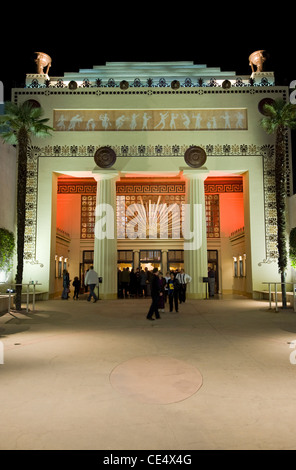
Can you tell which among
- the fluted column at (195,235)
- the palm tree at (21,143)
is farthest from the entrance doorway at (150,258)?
the palm tree at (21,143)

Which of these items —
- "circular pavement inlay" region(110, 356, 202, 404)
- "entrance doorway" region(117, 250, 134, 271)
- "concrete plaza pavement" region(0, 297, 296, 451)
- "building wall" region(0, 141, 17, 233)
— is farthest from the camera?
"entrance doorway" region(117, 250, 134, 271)

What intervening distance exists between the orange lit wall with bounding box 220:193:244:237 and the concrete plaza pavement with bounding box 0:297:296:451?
643 inches

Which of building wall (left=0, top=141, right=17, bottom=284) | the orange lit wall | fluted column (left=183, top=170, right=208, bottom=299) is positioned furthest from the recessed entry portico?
building wall (left=0, top=141, right=17, bottom=284)

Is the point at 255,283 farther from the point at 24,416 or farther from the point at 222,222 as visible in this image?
the point at 24,416

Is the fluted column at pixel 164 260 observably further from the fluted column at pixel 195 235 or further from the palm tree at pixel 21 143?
the palm tree at pixel 21 143

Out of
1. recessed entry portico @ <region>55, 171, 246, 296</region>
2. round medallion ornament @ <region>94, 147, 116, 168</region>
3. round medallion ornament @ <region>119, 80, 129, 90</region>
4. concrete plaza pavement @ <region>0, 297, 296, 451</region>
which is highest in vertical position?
round medallion ornament @ <region>119, 80, 129, 90</region>

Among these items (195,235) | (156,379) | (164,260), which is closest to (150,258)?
(164,260)

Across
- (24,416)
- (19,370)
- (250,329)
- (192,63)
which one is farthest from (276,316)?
(192,63)

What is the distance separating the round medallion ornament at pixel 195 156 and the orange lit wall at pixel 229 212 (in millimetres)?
6594

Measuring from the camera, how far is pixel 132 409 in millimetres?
3898

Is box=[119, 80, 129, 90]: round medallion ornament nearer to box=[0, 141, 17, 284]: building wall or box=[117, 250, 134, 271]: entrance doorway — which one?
box=[0, 141, 17, 284]: building wall

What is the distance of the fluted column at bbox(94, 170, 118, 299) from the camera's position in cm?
1841

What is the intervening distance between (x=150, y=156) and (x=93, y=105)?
3.96 m

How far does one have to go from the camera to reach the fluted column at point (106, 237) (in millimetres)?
18406
